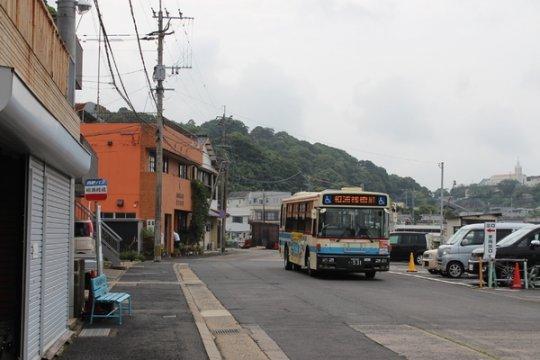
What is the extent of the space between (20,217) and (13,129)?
2.88 metres

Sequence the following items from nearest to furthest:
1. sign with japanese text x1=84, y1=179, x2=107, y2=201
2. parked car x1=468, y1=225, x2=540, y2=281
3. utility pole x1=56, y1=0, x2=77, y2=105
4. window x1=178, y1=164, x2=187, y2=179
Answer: utility pole x1=56, y1=0, x2=77, y2=105
sign with japanese text x1=84, y1=179, x2=107, y2=201
parked car x1=468, y1=225, x2=540, y2=281
window x1=178, y1=164, x2=187, y2=179

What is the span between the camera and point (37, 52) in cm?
912

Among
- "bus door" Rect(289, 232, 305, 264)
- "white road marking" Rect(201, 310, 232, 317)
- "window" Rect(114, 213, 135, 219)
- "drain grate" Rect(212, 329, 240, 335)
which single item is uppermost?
"window" Rect(114, 213, 135, 219)

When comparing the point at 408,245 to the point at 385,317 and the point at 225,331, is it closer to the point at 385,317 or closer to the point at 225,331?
the point at 385,317

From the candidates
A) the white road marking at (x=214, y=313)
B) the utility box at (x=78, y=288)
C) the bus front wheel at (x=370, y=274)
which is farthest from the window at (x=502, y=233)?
the utility box at (x=78, y=288)

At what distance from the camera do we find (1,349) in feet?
26.9

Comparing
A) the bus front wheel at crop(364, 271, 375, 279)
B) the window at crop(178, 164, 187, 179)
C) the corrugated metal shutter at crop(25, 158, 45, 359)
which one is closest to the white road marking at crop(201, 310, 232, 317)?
the corrugated metal shutter at crop(25, 158, 45, 359)

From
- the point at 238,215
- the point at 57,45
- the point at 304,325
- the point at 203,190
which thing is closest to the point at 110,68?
the point at 57,45

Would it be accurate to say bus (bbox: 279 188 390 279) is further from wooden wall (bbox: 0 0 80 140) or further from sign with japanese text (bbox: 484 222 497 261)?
wooden wall (bbox: 0 0 80 140)

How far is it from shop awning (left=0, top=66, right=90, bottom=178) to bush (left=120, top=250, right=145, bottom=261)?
27.8 m

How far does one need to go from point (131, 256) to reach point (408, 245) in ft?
49.7

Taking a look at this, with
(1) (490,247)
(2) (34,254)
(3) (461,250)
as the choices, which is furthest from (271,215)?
(2) (34,254)

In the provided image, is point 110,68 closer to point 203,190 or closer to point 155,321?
point 155,321

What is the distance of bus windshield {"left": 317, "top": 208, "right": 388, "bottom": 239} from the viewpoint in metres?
23.3
